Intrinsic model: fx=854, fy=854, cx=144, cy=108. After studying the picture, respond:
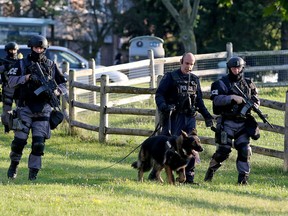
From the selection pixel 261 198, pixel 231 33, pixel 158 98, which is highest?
pixel 231 33

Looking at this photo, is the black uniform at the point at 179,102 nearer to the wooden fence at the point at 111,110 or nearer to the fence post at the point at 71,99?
the wooden fence at the point at 111,110

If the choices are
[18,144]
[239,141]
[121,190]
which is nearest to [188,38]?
[239,141]

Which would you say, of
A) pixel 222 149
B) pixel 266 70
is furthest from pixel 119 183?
pixel 266 70

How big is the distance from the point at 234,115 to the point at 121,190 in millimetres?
2211

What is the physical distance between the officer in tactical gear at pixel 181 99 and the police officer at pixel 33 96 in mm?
1449

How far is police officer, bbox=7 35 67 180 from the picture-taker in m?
11.8

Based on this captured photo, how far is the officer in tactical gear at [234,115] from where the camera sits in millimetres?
12109

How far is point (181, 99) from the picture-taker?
12.1m

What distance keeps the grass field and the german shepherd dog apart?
27 centimetres

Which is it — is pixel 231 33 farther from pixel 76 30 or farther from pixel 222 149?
pixel 222 149

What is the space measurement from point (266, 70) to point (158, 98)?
13.4 meters

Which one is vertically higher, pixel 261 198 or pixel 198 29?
pixel 198 29

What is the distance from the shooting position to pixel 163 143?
38.5 ft

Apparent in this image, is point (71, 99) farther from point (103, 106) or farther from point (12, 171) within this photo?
point (12, 171)
